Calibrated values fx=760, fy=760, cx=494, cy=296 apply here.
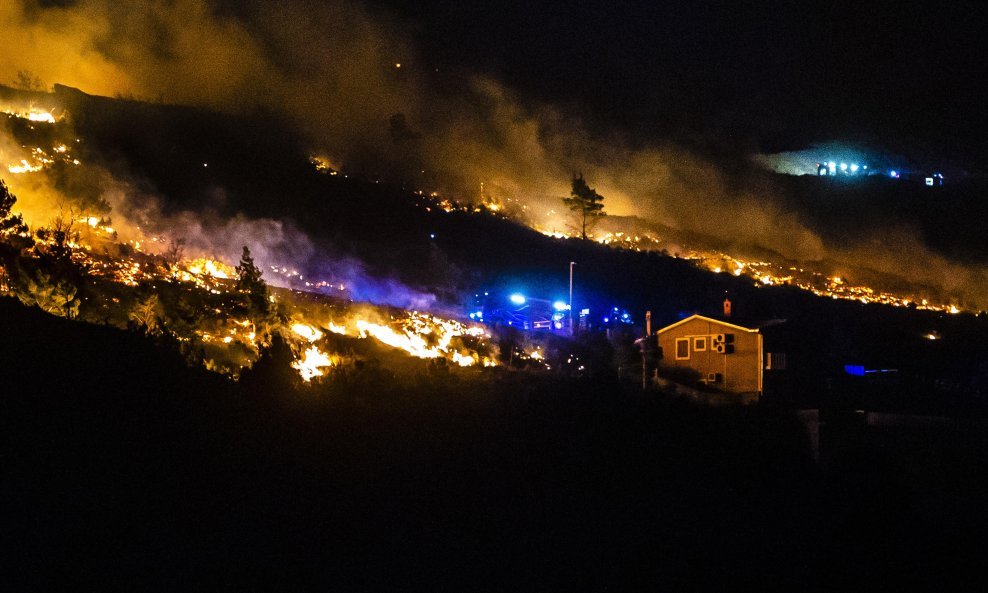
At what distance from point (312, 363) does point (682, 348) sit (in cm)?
1419

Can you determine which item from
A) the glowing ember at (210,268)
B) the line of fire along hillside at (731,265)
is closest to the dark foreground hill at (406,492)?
the glowing ember at (210,268)

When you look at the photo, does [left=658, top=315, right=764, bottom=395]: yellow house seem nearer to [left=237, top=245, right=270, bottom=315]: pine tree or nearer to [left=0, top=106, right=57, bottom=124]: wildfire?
[left=237, top=245, right=270, bottom=315]: pine tree

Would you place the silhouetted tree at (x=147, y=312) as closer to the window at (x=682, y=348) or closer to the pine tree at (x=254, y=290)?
the pine tree at (x=254, y=290)

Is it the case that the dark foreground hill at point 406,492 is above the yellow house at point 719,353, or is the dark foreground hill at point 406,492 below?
below

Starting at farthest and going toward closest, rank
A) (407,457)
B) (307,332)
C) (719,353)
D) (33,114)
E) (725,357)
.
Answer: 1. (33,114)
2. (719,353)
3. (725,357)
4. (307,332)
5. (407,457)

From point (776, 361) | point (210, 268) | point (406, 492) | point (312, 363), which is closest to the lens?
point (406, 492)

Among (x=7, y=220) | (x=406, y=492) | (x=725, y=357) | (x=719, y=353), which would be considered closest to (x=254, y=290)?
(x=7, y=220)

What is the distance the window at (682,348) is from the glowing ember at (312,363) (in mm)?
13347

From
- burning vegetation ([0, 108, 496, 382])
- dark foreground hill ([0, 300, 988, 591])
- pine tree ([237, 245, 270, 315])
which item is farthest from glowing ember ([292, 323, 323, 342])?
dark foreground hill ([0, 300, 988, 591])

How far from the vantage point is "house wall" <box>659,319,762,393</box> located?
27.1 meters

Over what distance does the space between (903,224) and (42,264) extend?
79.9m

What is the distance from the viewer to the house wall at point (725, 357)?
27.1 metres

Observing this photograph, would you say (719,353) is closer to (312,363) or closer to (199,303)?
(312,363)

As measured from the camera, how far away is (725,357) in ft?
91.0
